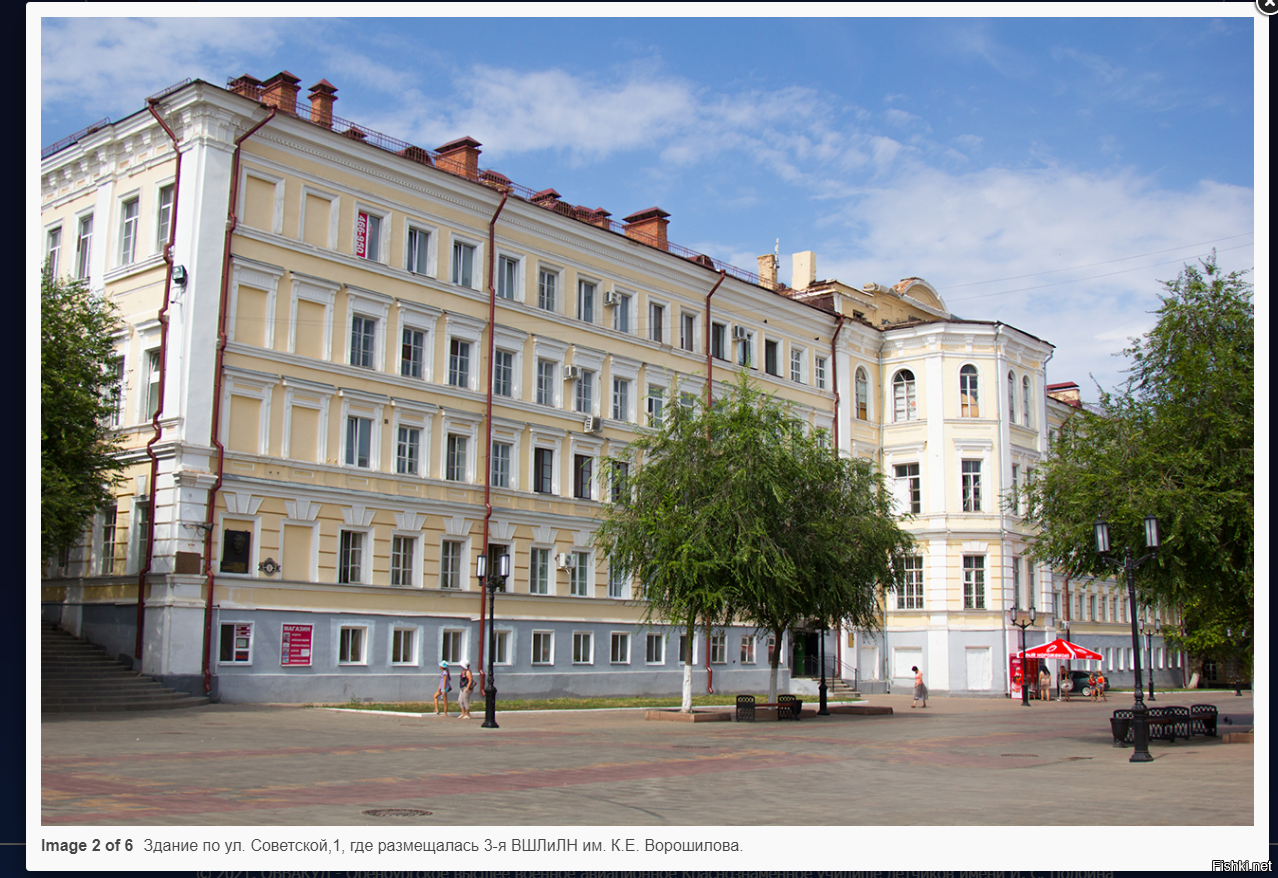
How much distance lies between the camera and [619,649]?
3756 centimetres

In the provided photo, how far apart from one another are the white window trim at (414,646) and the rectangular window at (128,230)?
1163 cm

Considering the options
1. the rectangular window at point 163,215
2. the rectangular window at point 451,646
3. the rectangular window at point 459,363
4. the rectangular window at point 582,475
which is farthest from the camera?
the rectangular window at point 582,475

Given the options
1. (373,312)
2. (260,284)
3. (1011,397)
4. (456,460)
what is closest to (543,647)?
(456,460)

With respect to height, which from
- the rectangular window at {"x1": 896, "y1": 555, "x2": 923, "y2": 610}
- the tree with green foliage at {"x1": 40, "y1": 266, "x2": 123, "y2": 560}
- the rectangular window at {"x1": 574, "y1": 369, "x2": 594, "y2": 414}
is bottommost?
the rectangular window at {"x1": 896, "y1": 555, "x2": 923, "y2": 610}

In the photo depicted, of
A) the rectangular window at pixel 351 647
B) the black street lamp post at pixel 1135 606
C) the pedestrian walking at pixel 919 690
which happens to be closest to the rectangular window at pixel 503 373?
the rectangular window at pixel 351 647

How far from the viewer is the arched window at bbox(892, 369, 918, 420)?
49.8 m

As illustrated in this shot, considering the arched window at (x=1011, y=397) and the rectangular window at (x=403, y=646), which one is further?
the arched window at (x=1011, y=397)

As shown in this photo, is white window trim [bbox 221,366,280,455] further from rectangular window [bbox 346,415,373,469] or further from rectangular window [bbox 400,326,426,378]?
rectangular window [bbox 400,326,426,378]

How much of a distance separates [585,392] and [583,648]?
8136mm

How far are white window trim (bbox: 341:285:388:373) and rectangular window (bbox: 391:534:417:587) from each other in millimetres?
4690

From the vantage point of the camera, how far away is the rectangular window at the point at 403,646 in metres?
31.2

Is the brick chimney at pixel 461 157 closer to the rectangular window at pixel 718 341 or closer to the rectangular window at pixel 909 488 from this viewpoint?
the rectangular window at pixel 718 341

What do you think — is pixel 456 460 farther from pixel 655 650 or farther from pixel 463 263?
pixel 655 650

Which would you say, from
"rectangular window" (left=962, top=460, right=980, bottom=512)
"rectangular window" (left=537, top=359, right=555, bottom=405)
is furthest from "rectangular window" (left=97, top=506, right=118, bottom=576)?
"rectangular window" (left=962, top=460, right=980, bottom=512)
